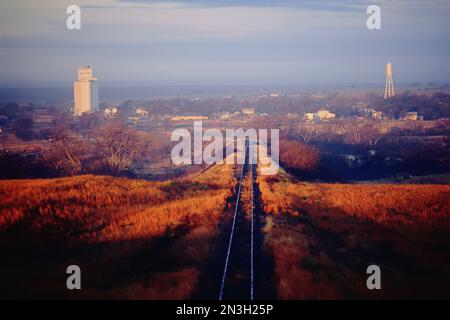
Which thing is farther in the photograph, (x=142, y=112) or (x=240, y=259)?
(x=142, y=112)

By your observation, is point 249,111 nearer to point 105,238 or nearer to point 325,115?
point 325,115

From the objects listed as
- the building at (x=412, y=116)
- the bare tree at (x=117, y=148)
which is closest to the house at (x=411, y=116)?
the building at (x=412, y=116)

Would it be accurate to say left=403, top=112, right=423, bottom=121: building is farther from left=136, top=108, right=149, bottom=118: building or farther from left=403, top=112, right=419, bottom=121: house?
left=136, top=108, right=149, bottom=118: building

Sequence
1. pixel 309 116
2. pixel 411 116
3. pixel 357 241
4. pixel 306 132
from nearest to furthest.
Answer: pixel 357 241 → pixel 306 132 → pixel 411 116 → pixel 309 116

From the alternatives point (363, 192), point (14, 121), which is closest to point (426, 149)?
point (363, 192)

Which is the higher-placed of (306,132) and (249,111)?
(249,111)

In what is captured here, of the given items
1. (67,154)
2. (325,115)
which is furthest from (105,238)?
(325,115)
